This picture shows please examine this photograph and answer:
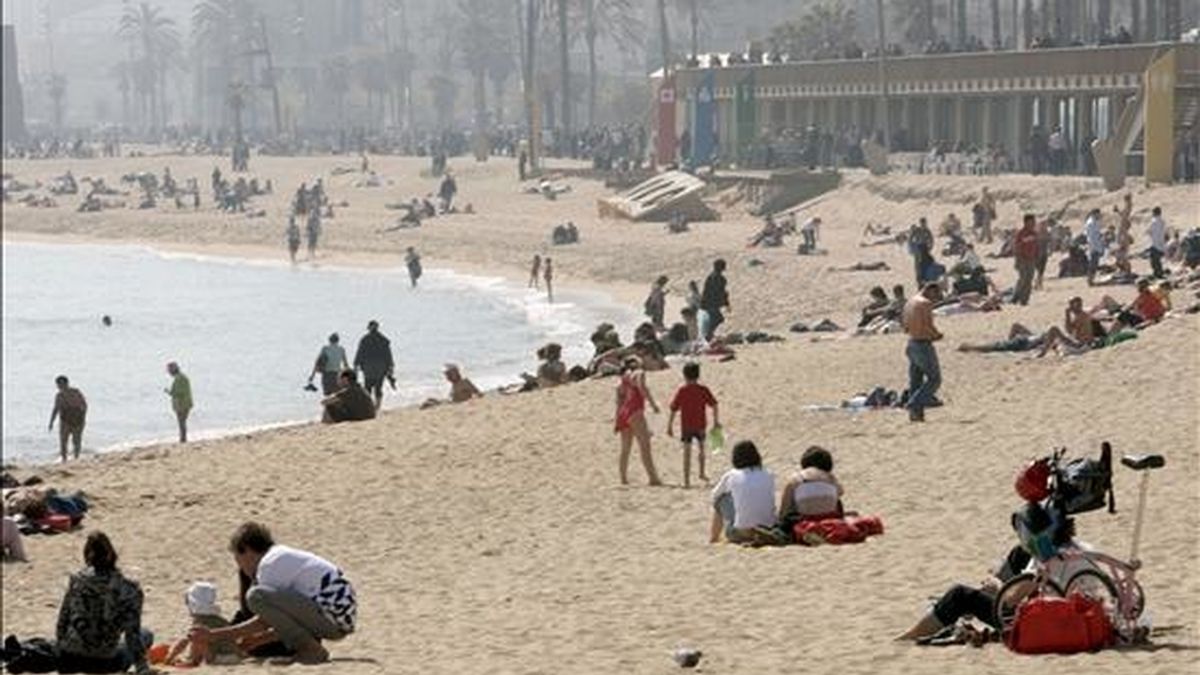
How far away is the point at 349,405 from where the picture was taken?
2614 cm

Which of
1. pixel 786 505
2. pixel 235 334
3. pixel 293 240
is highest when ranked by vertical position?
pixel 786 505

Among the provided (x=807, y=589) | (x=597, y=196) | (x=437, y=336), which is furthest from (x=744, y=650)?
(x=597, y=196)

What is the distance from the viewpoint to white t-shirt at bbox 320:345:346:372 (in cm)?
2867

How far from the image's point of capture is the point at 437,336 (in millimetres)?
47312

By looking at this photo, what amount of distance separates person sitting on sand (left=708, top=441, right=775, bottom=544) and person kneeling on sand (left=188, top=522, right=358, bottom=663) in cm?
392

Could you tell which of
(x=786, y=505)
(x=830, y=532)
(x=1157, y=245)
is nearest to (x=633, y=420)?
(x=786, y=505)

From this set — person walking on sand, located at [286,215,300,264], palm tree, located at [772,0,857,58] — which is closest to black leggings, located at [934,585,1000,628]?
person walking on sand, located at [286,215,300,264]

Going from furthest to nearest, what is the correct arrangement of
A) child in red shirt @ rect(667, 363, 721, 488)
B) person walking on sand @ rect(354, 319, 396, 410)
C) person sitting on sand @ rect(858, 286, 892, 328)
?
person sitting on sand @ rect(858, 286, 892, 328)
person walking on sand @ rect(354, 319, 396, 410)
child in red shirt @ rect(667, 363, 721, 488)

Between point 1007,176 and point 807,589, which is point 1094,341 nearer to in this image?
point 807,589

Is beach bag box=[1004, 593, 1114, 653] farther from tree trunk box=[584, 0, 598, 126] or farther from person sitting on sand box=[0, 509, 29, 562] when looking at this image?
tree trunk box=[584, 0, 598, 126]

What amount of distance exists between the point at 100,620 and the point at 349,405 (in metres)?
13.3

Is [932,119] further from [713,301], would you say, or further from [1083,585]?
[1083,585]

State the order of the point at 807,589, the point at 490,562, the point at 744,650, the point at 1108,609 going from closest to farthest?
the point at 1108,609 → the point at 744,650 → the point at 807,589 → the point at 490,562

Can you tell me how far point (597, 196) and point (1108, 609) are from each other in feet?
192
